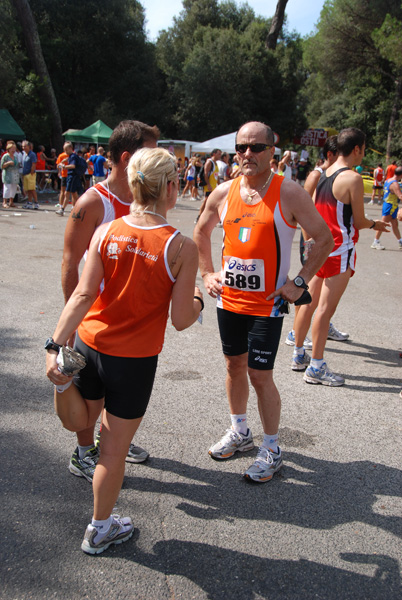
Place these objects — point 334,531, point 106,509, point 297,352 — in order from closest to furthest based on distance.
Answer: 1. point 106,509
2. point 334,531
3. point 297,352

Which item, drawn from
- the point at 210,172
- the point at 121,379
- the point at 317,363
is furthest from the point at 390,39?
the point at 121,379

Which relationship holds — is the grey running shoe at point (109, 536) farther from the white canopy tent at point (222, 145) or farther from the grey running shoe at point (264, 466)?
the white canopy tent at point (222, 145)

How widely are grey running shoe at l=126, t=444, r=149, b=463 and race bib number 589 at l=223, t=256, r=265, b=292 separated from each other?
45.0 inches

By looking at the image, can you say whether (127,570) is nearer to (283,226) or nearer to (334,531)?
(334,531)

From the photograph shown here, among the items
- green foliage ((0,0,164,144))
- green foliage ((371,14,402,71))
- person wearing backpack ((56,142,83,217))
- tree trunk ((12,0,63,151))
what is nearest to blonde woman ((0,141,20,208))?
person wearing backpack ((56,142,83,217))

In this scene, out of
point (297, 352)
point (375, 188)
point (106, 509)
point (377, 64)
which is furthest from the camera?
point (377, 64)

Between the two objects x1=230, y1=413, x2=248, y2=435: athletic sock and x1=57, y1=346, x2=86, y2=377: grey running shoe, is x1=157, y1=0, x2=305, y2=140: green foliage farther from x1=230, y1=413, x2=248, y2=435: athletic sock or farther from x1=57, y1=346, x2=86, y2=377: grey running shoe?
x1=57, y1=346, x2=86, y2=377: grey running shoe

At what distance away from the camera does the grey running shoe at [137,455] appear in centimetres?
318

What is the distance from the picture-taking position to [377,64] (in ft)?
115

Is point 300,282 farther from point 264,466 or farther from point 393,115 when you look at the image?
point 393,115

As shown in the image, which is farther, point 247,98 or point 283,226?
point 247,98

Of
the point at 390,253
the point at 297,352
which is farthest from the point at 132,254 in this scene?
the point at 390,253

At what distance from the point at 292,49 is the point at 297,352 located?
133ft

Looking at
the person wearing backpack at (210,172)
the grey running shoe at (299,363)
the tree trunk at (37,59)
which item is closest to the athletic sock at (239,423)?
the grey running shoe at (299,363)
